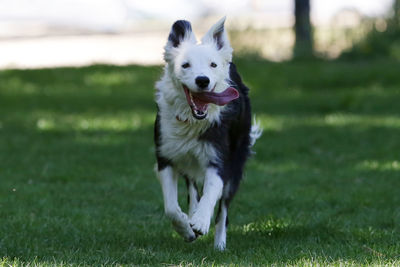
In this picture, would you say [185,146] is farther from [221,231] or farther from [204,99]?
[221,231]

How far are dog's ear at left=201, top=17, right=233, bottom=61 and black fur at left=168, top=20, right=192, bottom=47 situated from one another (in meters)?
0.14

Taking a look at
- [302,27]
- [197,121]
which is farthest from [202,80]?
[302,27]

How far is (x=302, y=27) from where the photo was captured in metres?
19.7

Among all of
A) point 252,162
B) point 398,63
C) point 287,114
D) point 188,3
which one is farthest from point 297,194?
point 188,3

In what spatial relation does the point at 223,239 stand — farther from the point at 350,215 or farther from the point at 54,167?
the point at 54,167

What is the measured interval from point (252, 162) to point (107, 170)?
70.5 inches

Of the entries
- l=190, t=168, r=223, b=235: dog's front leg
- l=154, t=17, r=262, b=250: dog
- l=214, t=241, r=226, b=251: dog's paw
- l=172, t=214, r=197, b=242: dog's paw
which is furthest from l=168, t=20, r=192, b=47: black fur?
l=214, t=241, r=226, b=251: dog's paw

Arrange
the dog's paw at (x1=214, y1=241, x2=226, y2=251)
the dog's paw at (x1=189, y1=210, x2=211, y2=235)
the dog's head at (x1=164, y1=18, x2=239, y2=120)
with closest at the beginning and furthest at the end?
the dog's paw at (x1=189, y1=210, x2=211, y2=235), the dog's head at (x1=164, y1=18, x2=239, y2=120), the dog's paw at (x1=214, y1=241, x2=226, y2=251)

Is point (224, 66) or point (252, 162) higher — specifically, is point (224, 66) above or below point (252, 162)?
above

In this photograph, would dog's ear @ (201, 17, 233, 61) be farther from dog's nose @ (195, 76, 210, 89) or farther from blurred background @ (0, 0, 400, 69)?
blurred background @ (0, 0, 400, 69)

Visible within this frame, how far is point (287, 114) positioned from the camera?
1288 centimetres

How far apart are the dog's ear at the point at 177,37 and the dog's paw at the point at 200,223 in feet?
3.98

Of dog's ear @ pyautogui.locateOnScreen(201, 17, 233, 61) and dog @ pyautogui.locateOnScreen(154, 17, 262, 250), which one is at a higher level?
dog's ear @ pyautogui.locateOnScreen(201, 17, 233, 61)

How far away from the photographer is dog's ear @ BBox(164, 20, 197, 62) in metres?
5.88
